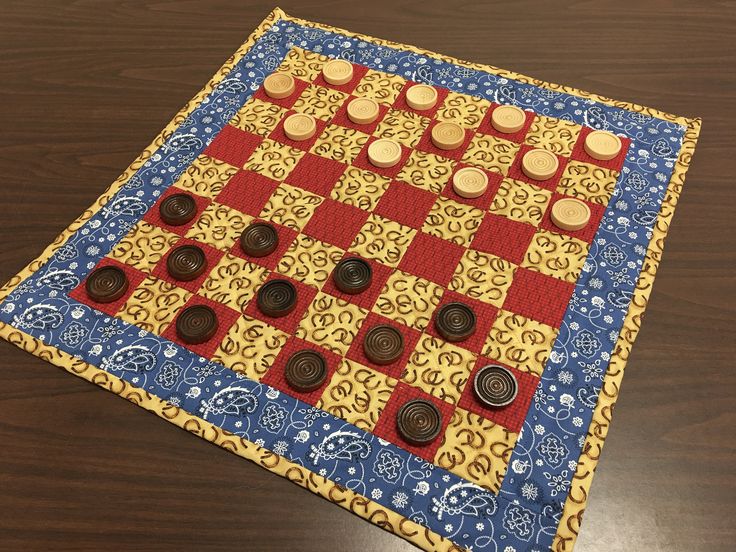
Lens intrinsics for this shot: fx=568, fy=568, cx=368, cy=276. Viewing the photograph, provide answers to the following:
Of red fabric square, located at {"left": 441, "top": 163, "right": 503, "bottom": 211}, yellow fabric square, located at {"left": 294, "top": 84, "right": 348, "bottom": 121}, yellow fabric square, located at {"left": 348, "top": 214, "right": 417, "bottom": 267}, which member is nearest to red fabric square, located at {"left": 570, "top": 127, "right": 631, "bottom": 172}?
red fabric square, located at {"left": 441, "top": 163, "right": 503, "bottom": 211}

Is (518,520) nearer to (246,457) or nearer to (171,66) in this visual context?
(246,457)

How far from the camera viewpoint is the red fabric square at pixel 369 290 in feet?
6.02

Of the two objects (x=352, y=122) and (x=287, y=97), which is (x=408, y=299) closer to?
(x=352, y=122)

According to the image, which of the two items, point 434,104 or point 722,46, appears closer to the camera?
point 434,104

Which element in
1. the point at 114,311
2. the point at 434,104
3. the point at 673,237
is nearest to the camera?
the point at 114,311

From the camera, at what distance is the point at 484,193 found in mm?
2057

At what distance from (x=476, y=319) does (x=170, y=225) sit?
1.11m

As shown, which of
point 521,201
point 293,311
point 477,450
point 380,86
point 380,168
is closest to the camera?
point 477,450

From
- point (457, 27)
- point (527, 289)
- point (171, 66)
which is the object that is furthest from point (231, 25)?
point (527, 289)

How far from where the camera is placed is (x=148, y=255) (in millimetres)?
1940

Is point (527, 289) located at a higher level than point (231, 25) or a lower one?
lower

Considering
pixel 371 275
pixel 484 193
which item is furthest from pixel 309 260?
pixel 484 193

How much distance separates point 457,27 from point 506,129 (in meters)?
0.73

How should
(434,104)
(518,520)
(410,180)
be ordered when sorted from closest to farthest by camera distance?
(518,520) < (410,180) < (434,104)
